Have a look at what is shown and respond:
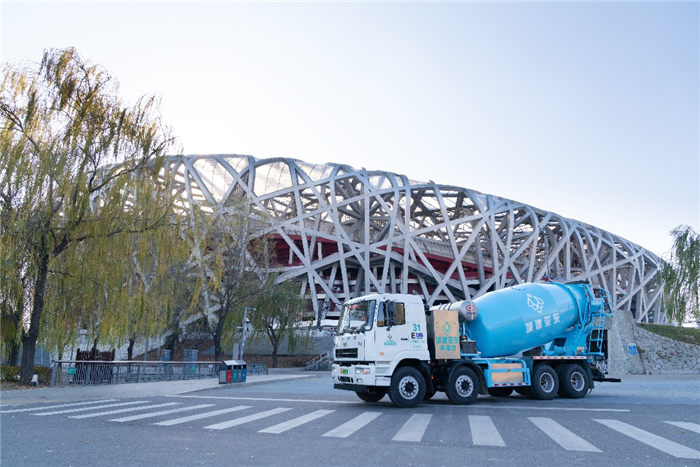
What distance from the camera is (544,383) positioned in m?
16.4

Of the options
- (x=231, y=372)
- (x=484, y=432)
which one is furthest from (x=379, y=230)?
(x=484, y=432)

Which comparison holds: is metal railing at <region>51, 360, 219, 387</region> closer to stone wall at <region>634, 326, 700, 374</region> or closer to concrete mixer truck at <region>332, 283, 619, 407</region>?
concrete mixer truck at <region>332, 283, 619, 407</region>

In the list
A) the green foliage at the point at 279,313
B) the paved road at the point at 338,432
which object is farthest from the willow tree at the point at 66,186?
the green foliage at the point at 279,313

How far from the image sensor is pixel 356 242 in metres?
52.2

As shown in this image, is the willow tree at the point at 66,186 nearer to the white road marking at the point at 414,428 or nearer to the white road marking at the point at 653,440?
the white road marking at the point at 414,428

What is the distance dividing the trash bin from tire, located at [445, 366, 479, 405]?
32.3ft

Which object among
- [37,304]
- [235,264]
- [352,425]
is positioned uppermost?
[235,264]

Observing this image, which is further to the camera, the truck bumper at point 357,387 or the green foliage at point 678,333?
the green foliage at point 678,333

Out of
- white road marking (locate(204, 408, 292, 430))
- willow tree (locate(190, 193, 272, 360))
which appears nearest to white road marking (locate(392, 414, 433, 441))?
white road marking (locate(204, 408, 292, 430))

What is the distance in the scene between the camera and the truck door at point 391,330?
45.9 feet

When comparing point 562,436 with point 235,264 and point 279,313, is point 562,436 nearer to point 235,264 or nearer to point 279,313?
point 235,264

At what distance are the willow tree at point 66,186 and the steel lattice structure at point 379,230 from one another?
84.8 ft

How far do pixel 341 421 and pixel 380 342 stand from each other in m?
3.22

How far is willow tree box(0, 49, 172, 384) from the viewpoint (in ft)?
54.7
